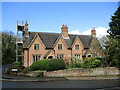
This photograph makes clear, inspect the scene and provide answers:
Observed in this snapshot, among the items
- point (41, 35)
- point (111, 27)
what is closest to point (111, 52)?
point (111, 27)

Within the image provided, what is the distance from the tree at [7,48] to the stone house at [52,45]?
23.4 m

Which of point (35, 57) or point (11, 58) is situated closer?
point (35, 57)

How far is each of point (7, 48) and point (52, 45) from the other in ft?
88.6

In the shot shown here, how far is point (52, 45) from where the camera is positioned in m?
38.6

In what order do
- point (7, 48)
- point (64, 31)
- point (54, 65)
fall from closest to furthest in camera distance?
point (54, 65), point (64, 31), point (7, 48)

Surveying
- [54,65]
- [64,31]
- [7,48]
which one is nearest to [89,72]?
[54,65]

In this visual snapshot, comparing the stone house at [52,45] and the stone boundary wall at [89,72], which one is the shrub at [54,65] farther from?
the stone house at [52,45]

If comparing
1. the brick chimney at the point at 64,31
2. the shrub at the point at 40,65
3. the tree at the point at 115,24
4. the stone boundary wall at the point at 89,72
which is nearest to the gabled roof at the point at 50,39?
the brick chimney at the point at 64,31

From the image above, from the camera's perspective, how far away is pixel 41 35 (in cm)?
3966

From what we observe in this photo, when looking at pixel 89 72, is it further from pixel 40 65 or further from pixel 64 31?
pixel 64 31

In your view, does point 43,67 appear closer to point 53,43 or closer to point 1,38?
point 53,43

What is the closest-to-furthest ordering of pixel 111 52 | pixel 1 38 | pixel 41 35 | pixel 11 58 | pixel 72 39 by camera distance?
1. pixel 111 52
2. pixel 41 35
3. pixel 72 39
4. pixel 1 38
5. pixel 11 58

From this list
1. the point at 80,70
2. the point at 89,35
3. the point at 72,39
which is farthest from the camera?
the point at 89,35

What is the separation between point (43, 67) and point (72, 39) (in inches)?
731
